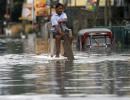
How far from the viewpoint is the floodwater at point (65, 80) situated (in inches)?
466

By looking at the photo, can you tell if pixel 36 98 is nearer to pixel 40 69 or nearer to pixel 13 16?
pixel 40 69

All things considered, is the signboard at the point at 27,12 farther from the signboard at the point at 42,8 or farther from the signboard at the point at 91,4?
the signboard at the point at 91,4

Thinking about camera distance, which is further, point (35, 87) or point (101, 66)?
point (101, 66)

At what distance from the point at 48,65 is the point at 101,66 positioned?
1860 mm

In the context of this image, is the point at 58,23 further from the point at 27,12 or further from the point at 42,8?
the point at 27,12

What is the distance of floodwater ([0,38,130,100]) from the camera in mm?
11828

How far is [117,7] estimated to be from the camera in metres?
60.5

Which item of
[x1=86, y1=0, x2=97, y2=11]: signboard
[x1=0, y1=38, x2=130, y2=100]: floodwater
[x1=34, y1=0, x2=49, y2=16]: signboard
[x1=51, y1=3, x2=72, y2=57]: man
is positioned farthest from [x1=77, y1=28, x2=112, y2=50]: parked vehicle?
[x1=34, y1=0, x2=49, y2=16]: signboard

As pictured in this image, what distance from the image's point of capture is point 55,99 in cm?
1124

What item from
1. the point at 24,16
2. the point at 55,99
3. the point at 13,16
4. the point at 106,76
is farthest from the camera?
the point at 13,16

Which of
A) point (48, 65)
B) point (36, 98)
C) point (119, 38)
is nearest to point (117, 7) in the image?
point (119, 38)

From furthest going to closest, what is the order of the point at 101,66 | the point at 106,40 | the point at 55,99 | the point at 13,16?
1. the point at 13,16
2. the point at 106,40
3. the point at 101,66
4. the point at 55,99

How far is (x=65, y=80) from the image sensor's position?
14625mm

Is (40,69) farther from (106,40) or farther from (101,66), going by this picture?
(106,40)
